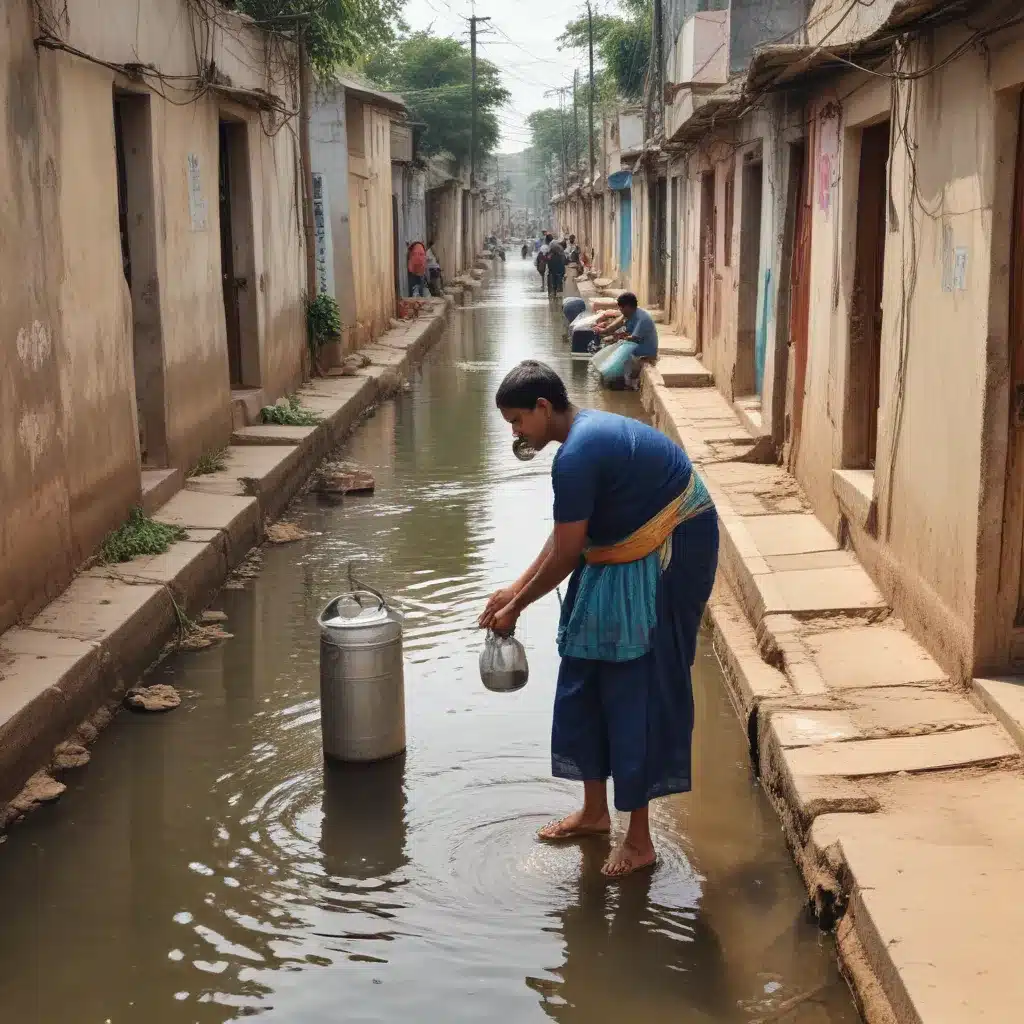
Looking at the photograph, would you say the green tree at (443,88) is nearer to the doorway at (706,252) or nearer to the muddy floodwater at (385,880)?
the doorway at (706,252)

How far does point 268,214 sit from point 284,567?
546cm

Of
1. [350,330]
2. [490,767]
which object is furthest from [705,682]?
[350,330]

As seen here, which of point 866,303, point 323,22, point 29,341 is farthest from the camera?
point 323,22

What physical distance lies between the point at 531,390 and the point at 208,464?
6164 millimetres

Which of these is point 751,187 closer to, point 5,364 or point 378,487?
point 378,487

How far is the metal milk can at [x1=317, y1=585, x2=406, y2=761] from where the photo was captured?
536 centimetres

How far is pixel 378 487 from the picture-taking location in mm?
11125

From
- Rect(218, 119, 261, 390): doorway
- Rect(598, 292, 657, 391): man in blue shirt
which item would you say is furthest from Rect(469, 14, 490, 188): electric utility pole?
Rect(218, 119, 261, 390): doorway

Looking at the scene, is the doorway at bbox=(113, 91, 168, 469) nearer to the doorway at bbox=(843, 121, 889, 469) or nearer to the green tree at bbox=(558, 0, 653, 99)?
the doorway at bbox=(843, 121, 889, 469)

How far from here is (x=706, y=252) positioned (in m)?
16.8

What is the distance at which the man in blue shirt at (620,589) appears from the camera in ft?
14.2

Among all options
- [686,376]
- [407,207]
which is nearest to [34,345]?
[686,376]

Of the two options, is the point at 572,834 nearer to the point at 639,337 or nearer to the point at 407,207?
the point at 639,337

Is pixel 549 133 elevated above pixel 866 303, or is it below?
above
